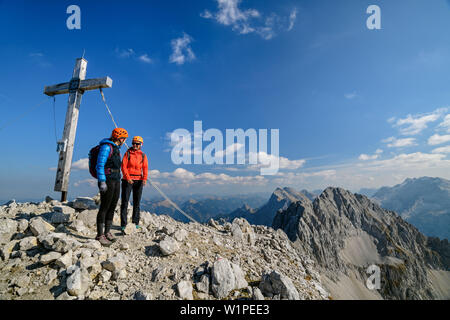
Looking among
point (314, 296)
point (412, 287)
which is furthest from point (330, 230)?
point (314, 296)

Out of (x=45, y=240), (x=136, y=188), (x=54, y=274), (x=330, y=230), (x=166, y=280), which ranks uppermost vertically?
(x=136, y=188)

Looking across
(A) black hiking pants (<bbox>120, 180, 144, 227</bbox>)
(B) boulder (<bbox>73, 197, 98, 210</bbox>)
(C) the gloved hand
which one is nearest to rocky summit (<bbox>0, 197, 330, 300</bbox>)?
(A) black hiking pants (<bbox>120, 180, 144, 227</bbox>)

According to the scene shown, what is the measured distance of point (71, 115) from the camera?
8.42 metres

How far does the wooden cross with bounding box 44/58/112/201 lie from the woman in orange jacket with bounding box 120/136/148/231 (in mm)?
3820

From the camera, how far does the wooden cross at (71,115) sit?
27.1 ft

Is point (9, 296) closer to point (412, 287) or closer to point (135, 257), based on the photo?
point (135, 257)

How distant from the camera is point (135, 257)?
518 centimetres

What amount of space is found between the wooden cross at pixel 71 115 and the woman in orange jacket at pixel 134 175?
3.82 metres

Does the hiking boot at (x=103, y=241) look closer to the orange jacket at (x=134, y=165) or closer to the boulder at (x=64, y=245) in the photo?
the boulder at (x=64, y=245)

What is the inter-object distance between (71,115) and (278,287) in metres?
10.7

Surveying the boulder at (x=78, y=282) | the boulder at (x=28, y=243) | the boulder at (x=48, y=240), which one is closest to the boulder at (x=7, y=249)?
the boulder at (x=28, y=243)

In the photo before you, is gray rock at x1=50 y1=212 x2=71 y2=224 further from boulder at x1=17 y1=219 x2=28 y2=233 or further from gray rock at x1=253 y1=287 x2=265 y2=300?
gray rock at x1=253 y1=287 x2=265 y2=300

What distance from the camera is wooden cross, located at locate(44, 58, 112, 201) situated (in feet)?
27.1
